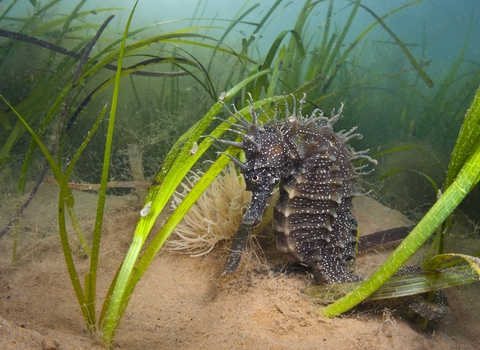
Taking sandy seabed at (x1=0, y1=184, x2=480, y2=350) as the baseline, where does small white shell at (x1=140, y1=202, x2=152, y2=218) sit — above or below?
above

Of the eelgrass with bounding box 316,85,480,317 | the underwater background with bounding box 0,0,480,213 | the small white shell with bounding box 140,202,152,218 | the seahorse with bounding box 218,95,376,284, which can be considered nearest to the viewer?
the eelgrass with bounding box 316,85,480,317

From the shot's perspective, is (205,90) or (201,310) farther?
(205,90)

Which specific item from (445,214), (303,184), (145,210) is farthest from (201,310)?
(445,214)

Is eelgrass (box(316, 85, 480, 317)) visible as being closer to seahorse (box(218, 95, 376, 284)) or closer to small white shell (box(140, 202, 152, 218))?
seahorse (box(218, 95, 376, 284))

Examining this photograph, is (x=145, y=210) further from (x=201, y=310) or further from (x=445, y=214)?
(x=445, y=214)

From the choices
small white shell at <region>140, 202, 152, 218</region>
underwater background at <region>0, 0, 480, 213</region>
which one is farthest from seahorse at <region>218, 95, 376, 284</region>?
underwater background at <region>0, 0, 480, 213</region>

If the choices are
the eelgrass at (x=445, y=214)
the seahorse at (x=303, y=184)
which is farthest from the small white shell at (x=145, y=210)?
the eelgrass at (x=445, y=214)

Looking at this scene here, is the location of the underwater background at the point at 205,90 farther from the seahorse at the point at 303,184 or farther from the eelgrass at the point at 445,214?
the eelgrass at the point at 445,214
